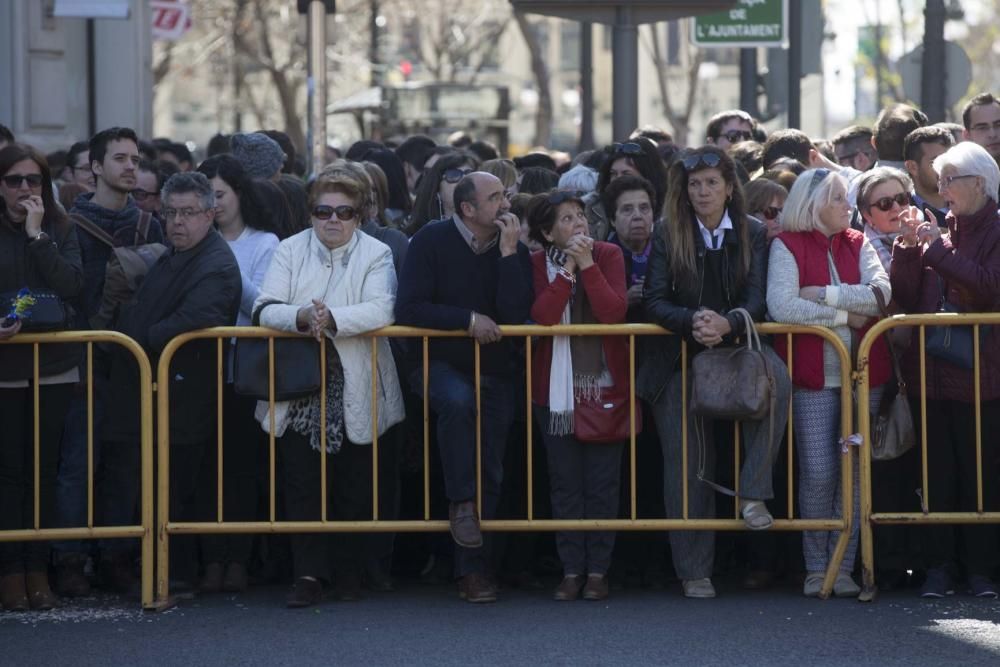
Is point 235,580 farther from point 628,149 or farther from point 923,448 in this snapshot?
point 923,448

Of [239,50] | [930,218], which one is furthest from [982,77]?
[930,218]

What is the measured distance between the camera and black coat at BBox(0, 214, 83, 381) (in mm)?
8344

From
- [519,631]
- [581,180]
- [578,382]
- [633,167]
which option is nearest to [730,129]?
[581,180]

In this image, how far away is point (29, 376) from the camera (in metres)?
8.40

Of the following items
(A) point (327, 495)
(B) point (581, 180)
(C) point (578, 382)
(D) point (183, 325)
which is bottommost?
(A) point (327, 495)

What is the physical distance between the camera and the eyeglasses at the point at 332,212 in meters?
8.53

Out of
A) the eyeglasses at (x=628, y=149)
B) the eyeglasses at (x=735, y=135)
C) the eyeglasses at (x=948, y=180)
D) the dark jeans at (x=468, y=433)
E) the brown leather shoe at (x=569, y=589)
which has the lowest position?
the brown leather shoe at (x=569, y=589)

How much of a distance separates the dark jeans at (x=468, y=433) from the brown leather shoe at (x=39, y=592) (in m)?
1.81

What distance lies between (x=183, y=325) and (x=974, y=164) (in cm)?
356

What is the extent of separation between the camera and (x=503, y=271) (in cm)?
845

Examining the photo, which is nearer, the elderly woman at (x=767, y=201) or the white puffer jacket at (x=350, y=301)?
the white puffer jacket at (x=350, y=301)

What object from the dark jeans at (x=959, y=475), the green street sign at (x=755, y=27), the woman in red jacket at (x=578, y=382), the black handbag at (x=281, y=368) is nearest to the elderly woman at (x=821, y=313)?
the dark jeans at (x=959, y=475)

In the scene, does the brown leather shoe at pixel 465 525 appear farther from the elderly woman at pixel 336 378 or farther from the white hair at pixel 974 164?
the white hair at pixel 974 164

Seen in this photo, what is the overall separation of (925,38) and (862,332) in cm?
860
